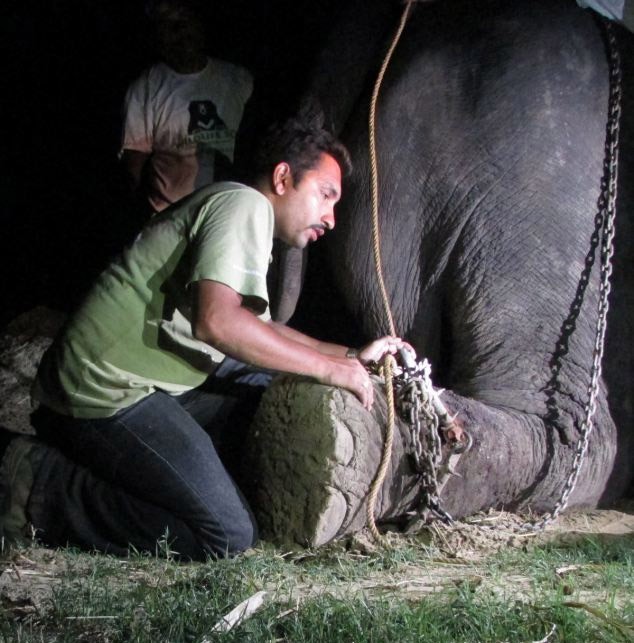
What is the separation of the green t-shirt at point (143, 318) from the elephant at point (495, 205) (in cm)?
114

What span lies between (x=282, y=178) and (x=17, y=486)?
1.32 metres

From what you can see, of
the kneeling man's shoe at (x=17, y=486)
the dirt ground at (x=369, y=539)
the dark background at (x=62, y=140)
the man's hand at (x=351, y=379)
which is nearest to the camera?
the dirt ground at (x=369, y=539)

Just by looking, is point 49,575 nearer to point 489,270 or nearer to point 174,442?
point 174,442

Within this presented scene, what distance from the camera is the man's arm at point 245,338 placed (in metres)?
3.12

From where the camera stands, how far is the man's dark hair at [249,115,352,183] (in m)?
3.58

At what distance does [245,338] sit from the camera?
3.13 m

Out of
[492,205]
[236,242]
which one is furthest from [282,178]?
[492,205]

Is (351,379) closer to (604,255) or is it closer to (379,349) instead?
(379,349)

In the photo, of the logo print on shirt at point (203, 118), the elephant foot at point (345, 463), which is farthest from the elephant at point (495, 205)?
the logo print on shirt at point (203, 118)

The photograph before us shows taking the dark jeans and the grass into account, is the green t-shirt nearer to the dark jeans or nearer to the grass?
the dark jeans

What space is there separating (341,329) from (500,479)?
6.06ft

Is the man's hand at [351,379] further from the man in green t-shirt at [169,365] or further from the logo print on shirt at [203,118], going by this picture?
the logo print on shirt at [203,118]

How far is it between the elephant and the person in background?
687mm

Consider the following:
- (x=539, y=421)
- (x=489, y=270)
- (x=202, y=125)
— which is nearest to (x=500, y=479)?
(x=539, y=421)
